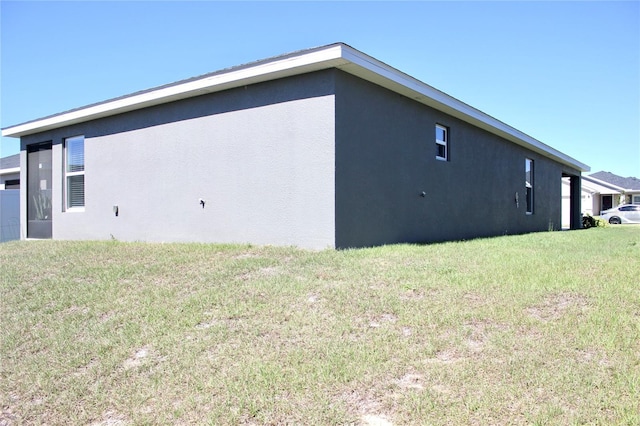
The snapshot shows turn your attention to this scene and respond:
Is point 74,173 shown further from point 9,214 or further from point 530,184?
point 530,184

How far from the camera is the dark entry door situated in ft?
43.3

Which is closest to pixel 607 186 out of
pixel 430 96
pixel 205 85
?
pixel 430 96

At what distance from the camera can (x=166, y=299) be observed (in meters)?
5.55

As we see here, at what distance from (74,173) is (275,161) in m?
7.01

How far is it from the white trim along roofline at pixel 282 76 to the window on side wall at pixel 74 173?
0.57 m

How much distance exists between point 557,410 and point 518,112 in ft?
50.6

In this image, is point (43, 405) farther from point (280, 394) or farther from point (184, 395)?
point (280, 394)

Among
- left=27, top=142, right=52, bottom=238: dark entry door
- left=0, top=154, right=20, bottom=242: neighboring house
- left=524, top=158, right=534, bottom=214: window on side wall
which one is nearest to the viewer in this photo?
left=27, top=142, right=52, bottom=238: dark entry door

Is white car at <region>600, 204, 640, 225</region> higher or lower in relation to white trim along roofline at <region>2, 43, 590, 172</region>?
lower

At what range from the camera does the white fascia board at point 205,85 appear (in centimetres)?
750

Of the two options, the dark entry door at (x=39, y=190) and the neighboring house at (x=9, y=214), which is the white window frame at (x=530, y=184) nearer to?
the dark entry door at (x=39, y=190)

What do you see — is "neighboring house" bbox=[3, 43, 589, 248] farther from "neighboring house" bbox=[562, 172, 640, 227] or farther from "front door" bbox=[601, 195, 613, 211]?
"front door" bbox=[601, 195, 613, 211]

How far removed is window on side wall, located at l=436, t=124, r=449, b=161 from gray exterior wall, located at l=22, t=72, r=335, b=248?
14.4 feet

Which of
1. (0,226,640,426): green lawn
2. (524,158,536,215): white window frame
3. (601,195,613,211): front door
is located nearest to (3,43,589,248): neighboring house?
(0,226,640,426): green lawn
